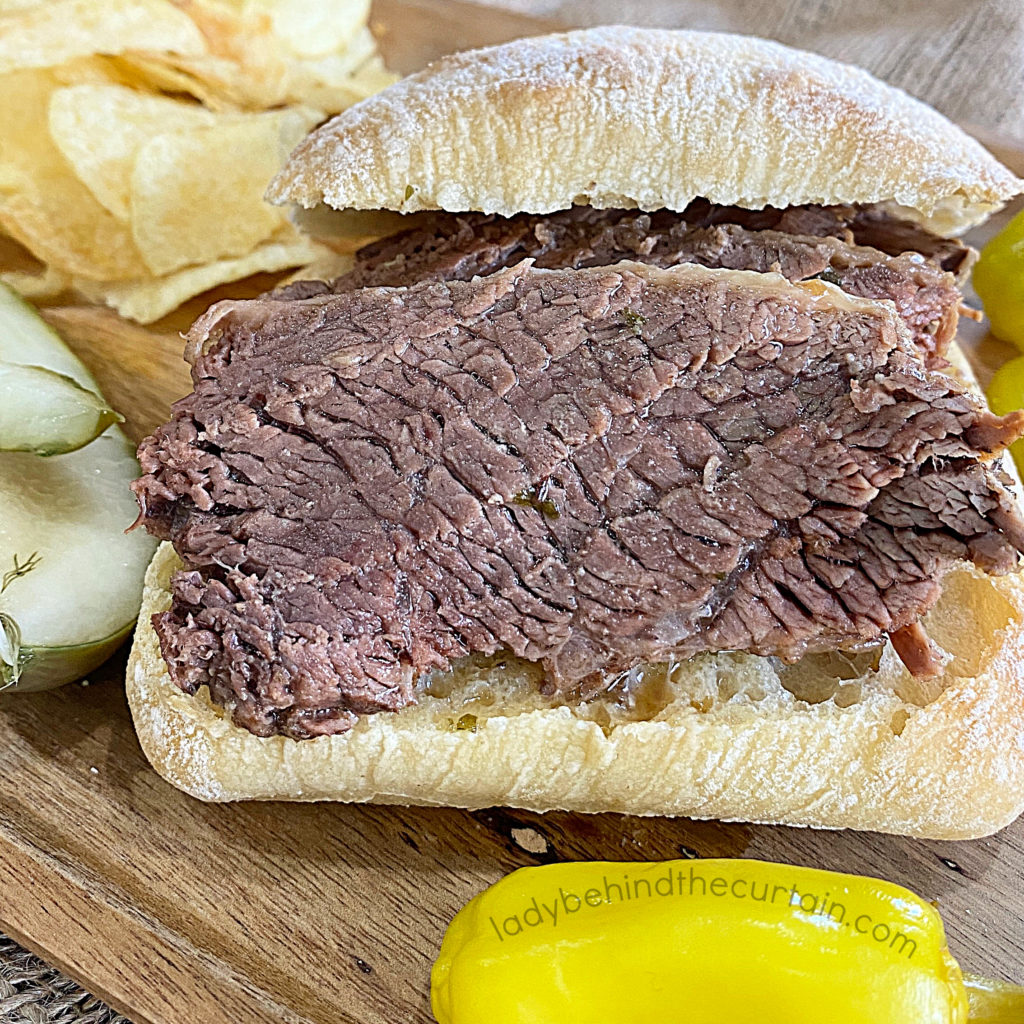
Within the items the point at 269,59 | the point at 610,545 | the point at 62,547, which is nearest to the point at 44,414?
the point at 62,547

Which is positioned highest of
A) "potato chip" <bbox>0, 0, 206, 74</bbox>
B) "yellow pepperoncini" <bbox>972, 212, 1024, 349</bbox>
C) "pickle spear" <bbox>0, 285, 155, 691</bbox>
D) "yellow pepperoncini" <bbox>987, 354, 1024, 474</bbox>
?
"yellow pepperoncini" <bbox>972, 212, 1024, 349</bbox>

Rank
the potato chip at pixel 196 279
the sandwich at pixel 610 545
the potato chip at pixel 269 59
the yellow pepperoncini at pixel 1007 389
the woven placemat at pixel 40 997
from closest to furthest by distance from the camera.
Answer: the sandwich at pixel 610 545 < the woven placemat at pixel 40 997 < the yellow pepperoncini at pixel 1007 389 < the potato chip at pixel 196 279 < the potato chip at pixel 269 59

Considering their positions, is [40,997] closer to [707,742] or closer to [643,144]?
[707,742]

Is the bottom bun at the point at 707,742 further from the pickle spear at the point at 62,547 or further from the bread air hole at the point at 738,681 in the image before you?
A: the pickle spear at the point at 62,547

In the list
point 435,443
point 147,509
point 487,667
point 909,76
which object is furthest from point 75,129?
point 909,76

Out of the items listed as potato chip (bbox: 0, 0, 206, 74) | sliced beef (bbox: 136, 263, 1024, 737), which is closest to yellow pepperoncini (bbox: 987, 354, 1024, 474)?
sliced beef (bbox: 136, 263, 1024, 737)

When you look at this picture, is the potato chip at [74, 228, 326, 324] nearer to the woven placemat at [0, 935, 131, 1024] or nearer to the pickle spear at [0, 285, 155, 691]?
the pickle spear at [0, 285, 155, 691]

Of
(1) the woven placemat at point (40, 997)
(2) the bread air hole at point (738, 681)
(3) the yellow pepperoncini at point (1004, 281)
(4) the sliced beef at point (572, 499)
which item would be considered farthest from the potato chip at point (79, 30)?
(3) the yellow pepperoncini at point (1004, 281)

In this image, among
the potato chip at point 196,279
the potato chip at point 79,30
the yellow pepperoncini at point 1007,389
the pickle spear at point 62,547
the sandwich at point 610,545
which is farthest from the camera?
the potato chip at point 196,279

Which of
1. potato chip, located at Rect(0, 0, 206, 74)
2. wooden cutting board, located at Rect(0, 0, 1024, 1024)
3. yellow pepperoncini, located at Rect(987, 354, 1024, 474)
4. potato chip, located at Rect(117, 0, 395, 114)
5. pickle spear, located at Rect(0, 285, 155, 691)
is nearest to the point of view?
wooden cutting board, located at Rect(0, 0, 1024, 1024)
